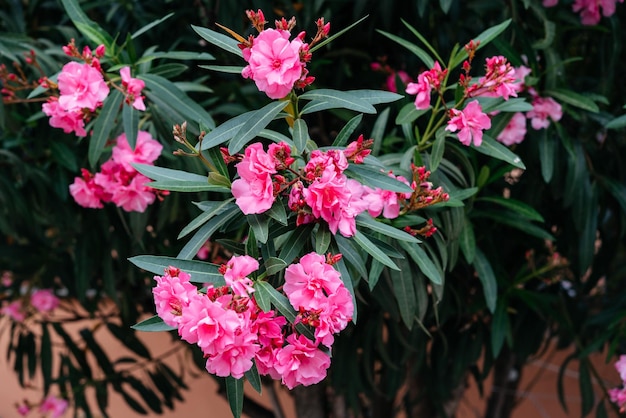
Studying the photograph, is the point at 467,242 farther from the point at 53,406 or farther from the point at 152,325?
the point at 53,406

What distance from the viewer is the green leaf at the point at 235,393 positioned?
96cm

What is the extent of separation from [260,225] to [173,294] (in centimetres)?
14

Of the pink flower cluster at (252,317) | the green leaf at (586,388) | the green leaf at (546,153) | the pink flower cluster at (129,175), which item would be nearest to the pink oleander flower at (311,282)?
the pink flower cluster at (252,317)

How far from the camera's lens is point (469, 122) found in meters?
1.17

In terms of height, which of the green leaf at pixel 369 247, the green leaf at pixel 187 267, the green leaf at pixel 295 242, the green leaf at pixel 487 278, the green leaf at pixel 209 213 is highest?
the green leaf at pixel 209 213

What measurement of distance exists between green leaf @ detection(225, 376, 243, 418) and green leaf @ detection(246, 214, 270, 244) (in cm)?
17

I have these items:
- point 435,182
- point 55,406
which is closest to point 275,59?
point 435,182

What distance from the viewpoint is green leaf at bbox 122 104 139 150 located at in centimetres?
128

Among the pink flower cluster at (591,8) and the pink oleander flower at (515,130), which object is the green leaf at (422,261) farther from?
the pink flower cluster at (591,8)

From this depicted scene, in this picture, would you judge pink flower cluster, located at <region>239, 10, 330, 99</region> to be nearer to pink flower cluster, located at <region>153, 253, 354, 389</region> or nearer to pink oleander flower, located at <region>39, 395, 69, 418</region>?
pink flower cluster, located at <region>153, 253, 354, 389</region>

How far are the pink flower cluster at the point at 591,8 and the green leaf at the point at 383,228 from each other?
73cm

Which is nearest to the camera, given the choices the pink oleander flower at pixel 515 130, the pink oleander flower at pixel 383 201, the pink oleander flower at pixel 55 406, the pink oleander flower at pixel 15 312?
the pink oleander flower at pixel 383 201

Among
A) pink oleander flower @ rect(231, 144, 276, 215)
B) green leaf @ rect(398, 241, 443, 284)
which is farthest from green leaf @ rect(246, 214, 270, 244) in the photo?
green leaf @ rect(398, 241, 443, 284)

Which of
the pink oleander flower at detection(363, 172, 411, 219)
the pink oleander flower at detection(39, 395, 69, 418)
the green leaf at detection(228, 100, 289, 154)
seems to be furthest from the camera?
the pink oleander flower at detection(39, 395, 69, 418)
